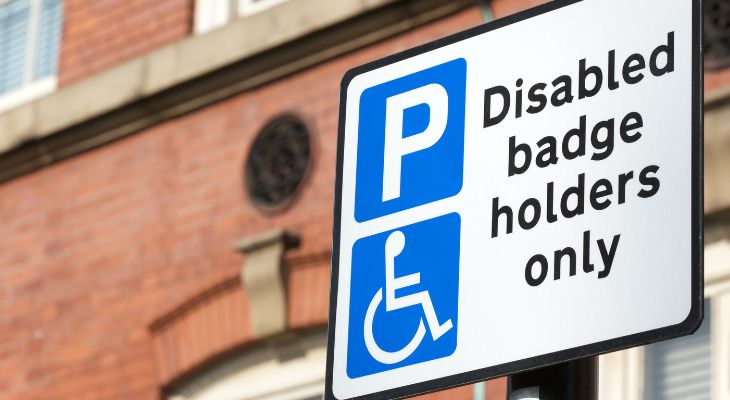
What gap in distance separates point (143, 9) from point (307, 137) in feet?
5.74

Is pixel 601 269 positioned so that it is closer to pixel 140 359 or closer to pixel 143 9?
pixel 140 359

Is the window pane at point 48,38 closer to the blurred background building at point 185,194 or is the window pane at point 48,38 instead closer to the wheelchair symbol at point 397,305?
the blurred background building at point 185,194

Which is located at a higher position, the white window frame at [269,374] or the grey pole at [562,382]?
the white window frame at [269,374]

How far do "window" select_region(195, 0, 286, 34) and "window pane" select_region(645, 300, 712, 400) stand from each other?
342 centimetres

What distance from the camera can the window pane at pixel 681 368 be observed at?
7355 mm

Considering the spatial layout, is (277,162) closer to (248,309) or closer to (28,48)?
(248,309)

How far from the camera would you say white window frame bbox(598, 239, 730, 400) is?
730 cm

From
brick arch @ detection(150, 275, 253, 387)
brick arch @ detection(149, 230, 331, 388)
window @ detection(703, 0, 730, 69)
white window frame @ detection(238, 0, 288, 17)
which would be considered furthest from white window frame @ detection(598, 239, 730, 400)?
white window frame @ detection(238, 0, 288, 17)

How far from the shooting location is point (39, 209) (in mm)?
10148

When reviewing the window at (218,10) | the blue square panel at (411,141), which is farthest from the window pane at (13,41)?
the blue square panel at (411,141)

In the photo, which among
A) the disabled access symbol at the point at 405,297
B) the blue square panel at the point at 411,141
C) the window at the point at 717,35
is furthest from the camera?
the window at the point at 717,35

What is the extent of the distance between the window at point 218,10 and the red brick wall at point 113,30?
0.07 meters

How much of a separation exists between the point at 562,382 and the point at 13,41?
8.37 meters

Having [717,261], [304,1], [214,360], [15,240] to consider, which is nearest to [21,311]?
[15,240]
